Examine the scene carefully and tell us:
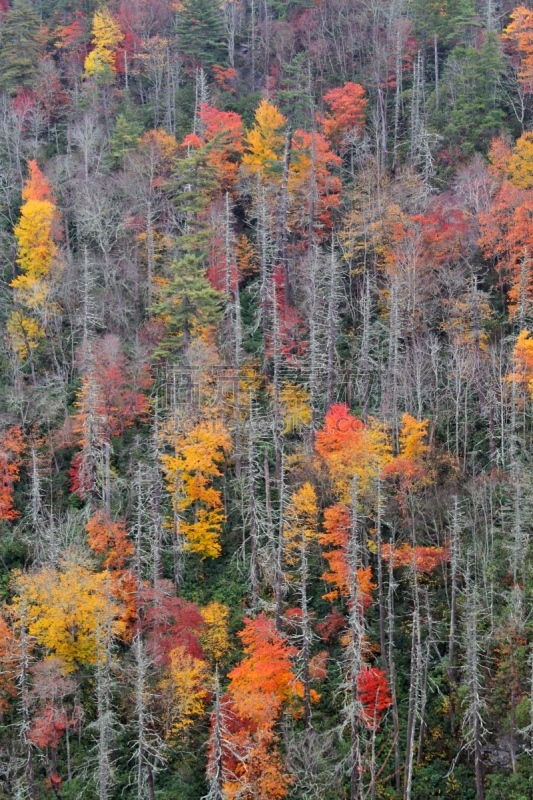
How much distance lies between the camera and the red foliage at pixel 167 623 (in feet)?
129

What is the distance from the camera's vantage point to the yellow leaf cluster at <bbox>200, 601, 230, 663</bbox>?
4050 cm

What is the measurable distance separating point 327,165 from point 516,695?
4070cm

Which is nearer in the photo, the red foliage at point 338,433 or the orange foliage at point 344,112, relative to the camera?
the red foliage at point 338,433

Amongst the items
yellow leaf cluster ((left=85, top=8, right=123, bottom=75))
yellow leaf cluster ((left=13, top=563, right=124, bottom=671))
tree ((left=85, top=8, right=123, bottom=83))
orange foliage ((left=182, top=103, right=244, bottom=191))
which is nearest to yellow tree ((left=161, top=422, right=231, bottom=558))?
yellow leaf cluster ((left=13, top=563, right=124, bottom=671))

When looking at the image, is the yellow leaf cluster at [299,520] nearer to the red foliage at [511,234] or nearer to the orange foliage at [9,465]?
the orange foliage at [9,465]

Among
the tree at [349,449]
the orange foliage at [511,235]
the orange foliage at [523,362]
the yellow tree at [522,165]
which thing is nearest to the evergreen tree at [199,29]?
the yellow tree at [522,165]

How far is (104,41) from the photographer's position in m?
77.8

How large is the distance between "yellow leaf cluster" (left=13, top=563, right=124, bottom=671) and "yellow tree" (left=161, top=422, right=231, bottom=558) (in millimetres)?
5720

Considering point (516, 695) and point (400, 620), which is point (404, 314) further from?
point (516, 695)

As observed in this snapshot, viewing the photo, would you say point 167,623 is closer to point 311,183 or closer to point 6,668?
point 6,668

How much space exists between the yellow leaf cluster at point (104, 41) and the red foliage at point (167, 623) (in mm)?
50209

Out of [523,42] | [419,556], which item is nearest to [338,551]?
[419,556]

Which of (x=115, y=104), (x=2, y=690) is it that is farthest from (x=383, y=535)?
(x=115, y=104)

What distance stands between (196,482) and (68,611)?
899cm
